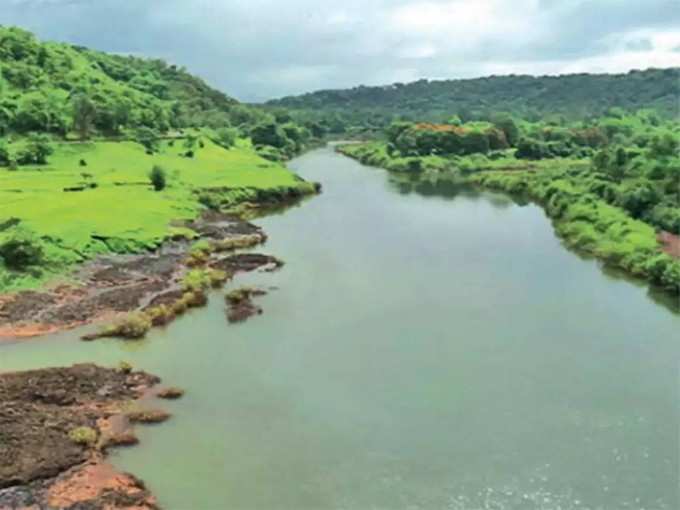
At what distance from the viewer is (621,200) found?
187 ft

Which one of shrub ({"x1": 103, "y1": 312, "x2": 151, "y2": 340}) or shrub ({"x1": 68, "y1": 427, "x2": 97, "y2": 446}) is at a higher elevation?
shrub ({"x1": 103, "y1": 312, "x2": 151, "y2": 340})

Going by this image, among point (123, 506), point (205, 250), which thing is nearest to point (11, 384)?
point (123, 506)

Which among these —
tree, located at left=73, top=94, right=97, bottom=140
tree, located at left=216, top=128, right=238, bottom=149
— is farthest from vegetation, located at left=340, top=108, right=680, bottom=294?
tree, located at left=73, top=94, right=97, bottom=140

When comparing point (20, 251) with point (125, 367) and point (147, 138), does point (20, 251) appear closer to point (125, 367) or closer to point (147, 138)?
point (125, 367)

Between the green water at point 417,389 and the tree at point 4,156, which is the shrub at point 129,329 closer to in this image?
the green water at point 417,389

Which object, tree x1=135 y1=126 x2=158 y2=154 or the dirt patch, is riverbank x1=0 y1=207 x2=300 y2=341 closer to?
the dirt patch

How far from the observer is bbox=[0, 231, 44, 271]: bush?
38000 mm

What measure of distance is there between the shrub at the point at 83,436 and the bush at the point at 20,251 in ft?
57.2

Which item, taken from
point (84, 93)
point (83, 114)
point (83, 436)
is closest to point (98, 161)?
point (83, 114)

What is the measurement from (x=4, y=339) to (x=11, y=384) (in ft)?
18.3

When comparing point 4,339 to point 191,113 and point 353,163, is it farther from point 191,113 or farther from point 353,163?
point 191,113

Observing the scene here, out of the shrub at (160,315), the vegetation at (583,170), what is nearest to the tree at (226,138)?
the vegetation at (583,170)

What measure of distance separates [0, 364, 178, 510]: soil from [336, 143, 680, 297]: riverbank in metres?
27.5

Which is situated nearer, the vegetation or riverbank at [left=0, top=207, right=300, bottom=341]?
riverbank at [left=0, top=207, right=300, bottom=341]
